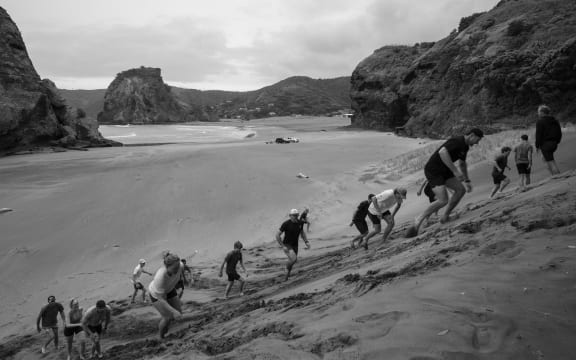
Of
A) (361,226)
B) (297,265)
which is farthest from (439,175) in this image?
(297,265)

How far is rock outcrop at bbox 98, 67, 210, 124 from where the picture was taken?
115 meters

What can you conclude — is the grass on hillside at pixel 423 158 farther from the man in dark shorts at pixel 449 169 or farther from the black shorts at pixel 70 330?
the black shorts at pixel 70 330

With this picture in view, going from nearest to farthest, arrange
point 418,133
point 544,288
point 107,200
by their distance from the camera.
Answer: point 544,288 → point 107,200 → point 418,133

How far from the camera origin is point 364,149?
30.1 m

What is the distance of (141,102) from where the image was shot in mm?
115625

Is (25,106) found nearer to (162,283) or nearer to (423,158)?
(423,158)

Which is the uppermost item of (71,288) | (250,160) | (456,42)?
(456,42)

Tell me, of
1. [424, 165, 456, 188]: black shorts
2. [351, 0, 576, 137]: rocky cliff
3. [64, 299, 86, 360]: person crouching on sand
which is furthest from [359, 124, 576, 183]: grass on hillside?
[64, 299, 86, 360]: person crouching on sand

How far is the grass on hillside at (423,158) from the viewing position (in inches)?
676

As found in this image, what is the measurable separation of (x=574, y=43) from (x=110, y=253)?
24379mm

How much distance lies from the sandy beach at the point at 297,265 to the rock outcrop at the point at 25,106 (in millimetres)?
8342

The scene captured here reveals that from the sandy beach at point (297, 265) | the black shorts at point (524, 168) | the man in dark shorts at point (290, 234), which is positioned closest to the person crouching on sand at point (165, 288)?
the sandy beach at point (297, 265)

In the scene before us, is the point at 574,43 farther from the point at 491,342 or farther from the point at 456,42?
A: the point at 491,342

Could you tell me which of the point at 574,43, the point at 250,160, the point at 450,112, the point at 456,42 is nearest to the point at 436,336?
the point at 250,160
